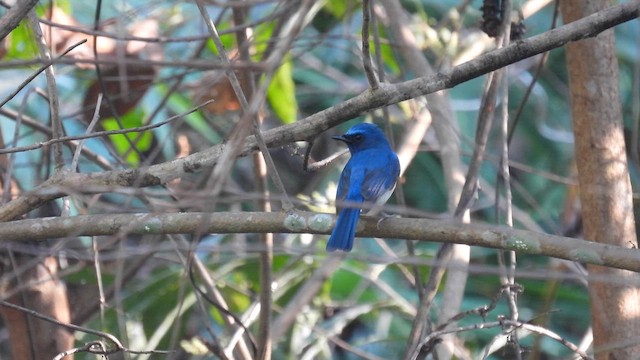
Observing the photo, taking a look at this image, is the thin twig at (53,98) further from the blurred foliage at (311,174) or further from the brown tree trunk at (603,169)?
the brown tree trunk at (603,169)

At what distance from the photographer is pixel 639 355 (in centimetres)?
349

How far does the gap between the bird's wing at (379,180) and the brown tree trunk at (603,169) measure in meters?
0.95

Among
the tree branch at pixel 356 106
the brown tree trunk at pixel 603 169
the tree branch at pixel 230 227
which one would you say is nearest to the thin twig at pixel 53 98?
the tree branch at pixel 356 106

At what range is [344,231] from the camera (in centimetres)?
342

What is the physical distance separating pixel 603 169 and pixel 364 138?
57.4 inches

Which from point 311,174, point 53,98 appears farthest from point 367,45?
point 311,174

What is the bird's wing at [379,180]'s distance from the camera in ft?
14.4

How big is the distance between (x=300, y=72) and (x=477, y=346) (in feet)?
10.9

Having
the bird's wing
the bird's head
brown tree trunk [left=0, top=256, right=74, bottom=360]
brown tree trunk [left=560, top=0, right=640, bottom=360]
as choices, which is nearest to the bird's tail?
the bird's wing

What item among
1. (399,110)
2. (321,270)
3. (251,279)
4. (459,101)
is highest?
(459,101)

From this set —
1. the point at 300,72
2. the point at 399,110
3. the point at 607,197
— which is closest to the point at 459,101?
the point at 399,110

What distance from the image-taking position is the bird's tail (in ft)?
11.1

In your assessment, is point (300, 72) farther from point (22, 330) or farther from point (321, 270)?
point (321, 270)

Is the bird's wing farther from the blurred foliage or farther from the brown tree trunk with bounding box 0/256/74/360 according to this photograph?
the brown tree trunk with bounding box 0/256/74/360
